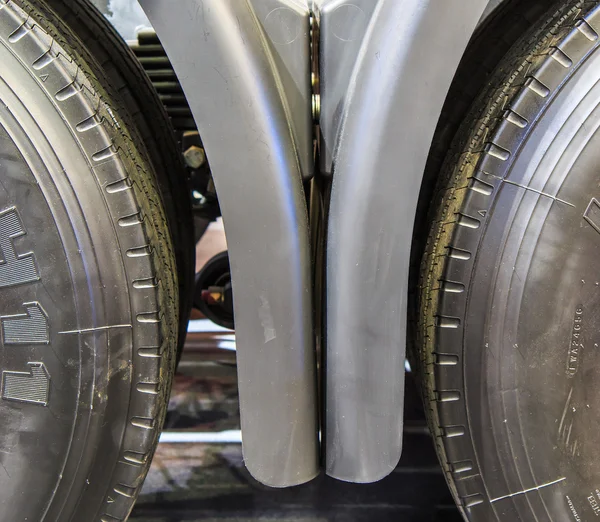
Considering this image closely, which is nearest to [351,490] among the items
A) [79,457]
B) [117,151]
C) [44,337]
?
[79,457]

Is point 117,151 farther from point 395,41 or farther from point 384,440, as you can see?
point 384,440

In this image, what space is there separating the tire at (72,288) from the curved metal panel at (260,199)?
113mm

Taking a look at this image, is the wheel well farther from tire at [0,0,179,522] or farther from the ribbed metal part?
the ribbed metal part

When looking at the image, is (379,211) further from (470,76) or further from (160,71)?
(160,71)

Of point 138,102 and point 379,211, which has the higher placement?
point 138,102

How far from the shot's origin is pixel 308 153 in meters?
0.56

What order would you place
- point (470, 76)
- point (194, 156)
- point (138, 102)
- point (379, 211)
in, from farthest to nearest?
point (194, 156) → point (138, 102) → point (470, 76) → point (379, 211)

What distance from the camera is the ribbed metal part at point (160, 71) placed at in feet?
3.43

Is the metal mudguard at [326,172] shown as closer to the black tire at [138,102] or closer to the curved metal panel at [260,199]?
the curved metal panel at [260,199]

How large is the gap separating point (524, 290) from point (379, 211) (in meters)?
0.22

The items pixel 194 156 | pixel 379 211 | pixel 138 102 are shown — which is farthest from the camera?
pixel 194 156

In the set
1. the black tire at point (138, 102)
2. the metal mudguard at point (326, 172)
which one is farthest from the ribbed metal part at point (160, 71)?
the metal mudguard at point (326, 172)

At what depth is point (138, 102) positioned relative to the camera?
817 millimetres

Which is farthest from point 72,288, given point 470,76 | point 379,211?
point 470,76
